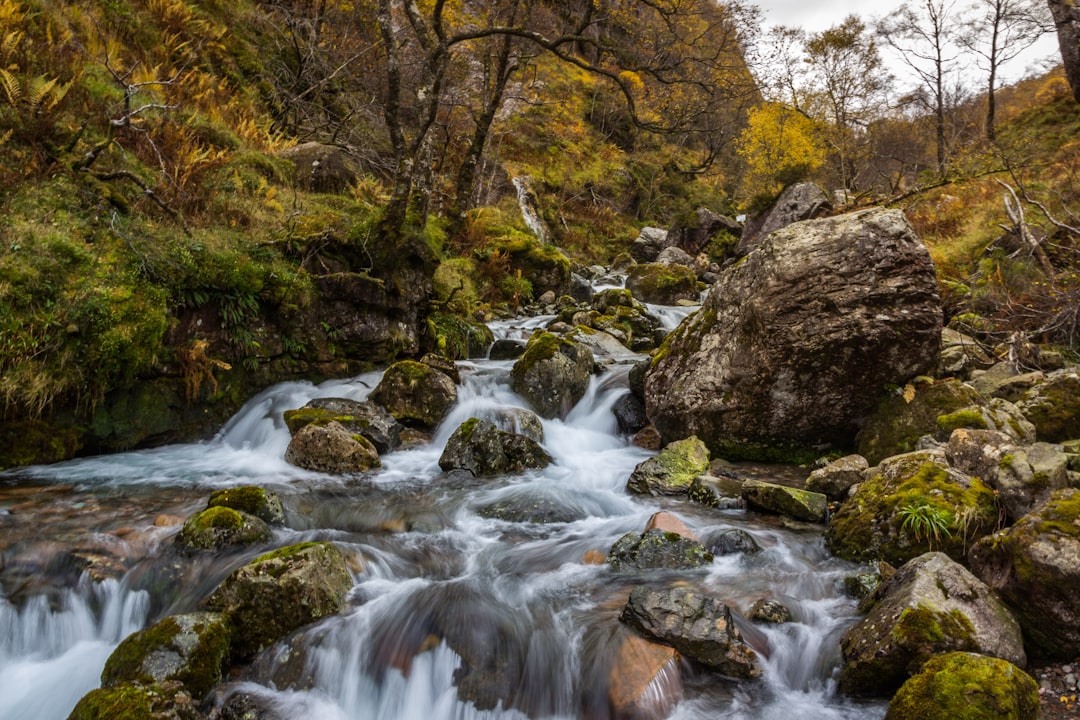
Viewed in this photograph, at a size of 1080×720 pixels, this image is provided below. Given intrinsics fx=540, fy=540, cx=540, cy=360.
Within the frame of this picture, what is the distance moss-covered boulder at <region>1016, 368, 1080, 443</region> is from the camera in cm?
534

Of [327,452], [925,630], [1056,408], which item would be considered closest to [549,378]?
[327,452]

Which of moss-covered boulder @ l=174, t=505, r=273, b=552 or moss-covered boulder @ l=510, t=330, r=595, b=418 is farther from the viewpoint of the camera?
moss-covered boulder @ l=510, t=330, r=595, b=418

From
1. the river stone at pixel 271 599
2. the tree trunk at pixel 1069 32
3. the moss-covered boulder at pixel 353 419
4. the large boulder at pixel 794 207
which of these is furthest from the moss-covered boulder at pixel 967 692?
the large boulder at pixel 794 207

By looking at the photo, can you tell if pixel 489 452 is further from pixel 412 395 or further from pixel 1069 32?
pixel 1069 32

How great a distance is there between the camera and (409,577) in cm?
426

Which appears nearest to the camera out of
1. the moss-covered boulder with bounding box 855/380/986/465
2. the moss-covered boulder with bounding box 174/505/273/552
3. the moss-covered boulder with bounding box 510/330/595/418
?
the moss-covered boulder with bounding box 174/505/273/552

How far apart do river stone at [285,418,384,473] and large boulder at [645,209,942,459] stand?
401 centimetres

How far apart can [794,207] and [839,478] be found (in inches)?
634

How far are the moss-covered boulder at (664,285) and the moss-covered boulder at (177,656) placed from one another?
A: 14.9 metres

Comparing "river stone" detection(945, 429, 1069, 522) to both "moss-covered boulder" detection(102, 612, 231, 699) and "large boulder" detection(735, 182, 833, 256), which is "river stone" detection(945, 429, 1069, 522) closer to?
"moss-covered boulder" detection(102, 612, 231, 699)

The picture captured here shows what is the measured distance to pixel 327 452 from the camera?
616 cm

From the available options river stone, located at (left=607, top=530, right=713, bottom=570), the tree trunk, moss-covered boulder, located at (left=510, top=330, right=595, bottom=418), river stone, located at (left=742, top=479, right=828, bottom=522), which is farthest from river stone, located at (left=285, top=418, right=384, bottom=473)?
the tree trunk

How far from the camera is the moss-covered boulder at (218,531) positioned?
4082 millimetres

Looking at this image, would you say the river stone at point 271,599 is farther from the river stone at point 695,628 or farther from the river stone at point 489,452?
the river stone at point 489,452
